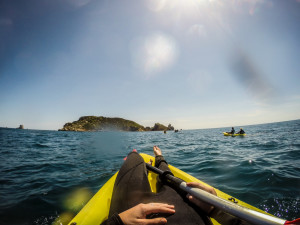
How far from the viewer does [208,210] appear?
1622 mm

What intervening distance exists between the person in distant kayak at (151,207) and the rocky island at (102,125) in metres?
108

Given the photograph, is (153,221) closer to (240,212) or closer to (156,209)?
(156,209)

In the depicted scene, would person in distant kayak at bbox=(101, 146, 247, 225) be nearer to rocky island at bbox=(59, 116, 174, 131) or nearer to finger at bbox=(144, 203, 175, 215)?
finger at bbox=(144, 203, 175, 215)

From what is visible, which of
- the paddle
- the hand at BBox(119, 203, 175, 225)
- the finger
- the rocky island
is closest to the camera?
the paddle

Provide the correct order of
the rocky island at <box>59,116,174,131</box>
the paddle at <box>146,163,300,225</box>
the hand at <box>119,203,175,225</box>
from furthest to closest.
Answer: the rocky island at <box>59,116,174,131</box> < the hand at <box>119,203,175,225</box> < the paddle at <box>146,163,300,225</box>

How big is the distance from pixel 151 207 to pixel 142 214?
0.12 meters

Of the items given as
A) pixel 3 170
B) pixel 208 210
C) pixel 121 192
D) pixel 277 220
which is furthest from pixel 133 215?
pixel 3 170

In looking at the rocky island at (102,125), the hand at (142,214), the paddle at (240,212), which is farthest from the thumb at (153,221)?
the rocky island at (102,125)

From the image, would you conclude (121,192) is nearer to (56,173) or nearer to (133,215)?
(133,215)

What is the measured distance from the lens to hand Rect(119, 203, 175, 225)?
1.24 meters

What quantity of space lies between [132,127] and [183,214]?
126 meters

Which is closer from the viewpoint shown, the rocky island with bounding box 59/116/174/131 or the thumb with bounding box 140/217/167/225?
the thumb with bounding box 140/217/167/225

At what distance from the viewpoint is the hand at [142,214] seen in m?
1.24

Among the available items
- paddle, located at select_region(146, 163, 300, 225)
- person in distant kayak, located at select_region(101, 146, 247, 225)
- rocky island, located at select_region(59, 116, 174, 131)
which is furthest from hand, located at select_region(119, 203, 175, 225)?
rocky island, located at select_region(59, 116, 174, 131)
